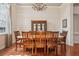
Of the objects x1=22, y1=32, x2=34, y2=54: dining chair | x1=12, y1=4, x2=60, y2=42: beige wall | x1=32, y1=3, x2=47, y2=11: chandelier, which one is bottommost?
x1=22, y1=32, x2=34, y2=54: dining chair

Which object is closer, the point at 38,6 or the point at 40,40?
the point at 38,6

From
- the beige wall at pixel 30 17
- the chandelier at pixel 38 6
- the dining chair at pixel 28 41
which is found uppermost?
the chandelier at pixel 38 6

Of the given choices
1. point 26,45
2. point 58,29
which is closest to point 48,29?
point 58,29

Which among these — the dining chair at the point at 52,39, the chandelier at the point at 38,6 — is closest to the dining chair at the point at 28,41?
the dining chair at the point at 52,39

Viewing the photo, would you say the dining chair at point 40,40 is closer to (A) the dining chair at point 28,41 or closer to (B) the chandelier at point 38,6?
(A) the dining chair at point 28,41

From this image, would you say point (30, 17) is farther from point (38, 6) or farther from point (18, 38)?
point (18, 38)

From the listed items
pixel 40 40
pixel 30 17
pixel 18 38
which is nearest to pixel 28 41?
pixel 18 38

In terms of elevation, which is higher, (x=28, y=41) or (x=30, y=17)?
(x=30, y=17)

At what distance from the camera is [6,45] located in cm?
411

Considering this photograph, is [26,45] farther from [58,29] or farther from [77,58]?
[77,58]

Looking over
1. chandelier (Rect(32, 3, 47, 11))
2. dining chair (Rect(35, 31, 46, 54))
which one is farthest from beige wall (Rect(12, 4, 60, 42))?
dining chair (Rect(35, 31, 46, 54))

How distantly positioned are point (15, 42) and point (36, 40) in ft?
2.12

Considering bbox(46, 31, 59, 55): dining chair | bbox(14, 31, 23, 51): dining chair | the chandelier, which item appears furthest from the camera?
bbox(46, 31, 59, 55): dining chair

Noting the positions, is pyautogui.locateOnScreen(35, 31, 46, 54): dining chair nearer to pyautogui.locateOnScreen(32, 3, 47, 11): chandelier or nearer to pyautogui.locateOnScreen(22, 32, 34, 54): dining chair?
pyautogui.locateOnScreen(22, 32, 34, 54): dining chair
